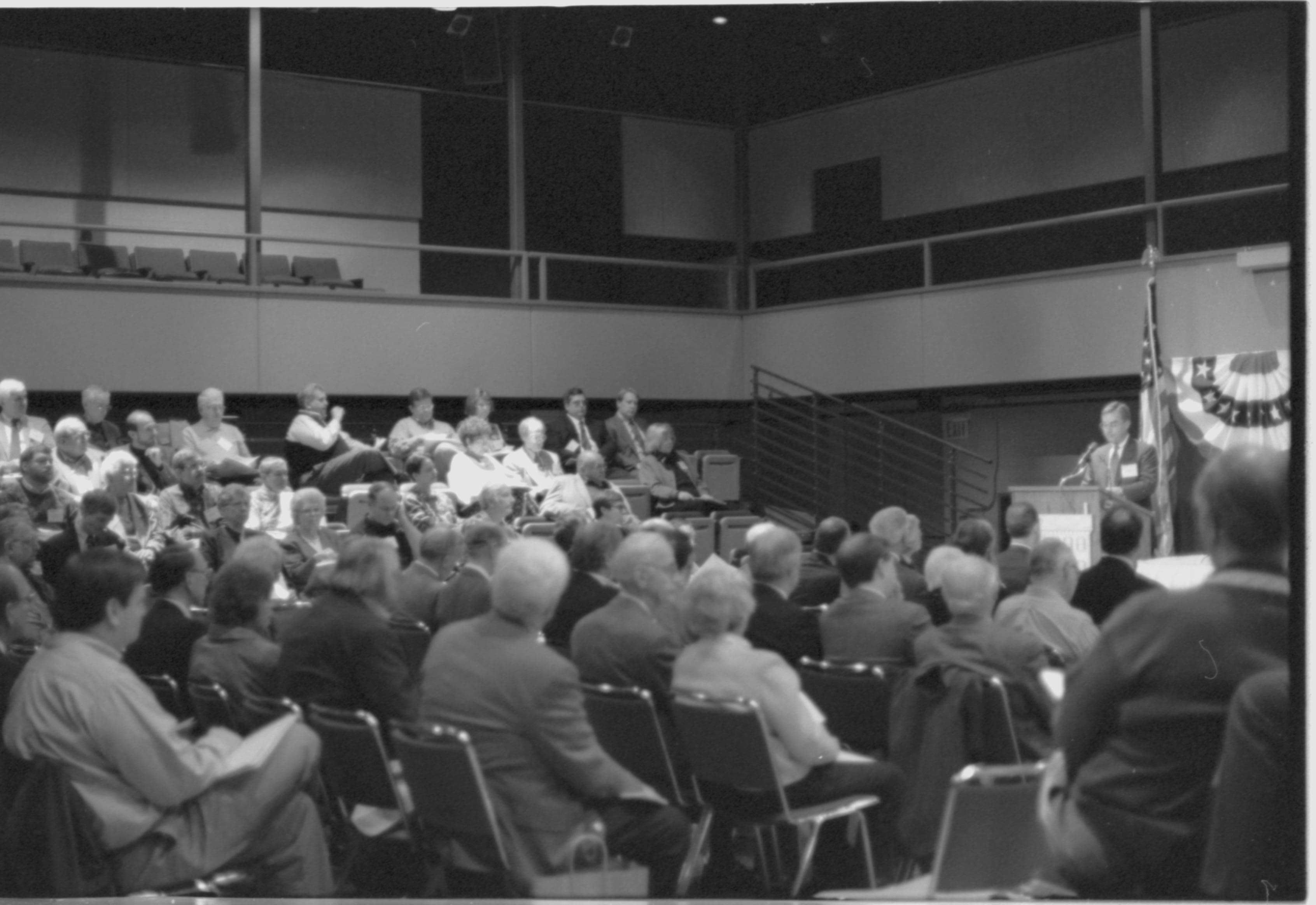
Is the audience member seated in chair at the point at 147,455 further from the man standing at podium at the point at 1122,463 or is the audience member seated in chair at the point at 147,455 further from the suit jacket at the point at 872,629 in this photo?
the man standing at podium at the point at 1122,463

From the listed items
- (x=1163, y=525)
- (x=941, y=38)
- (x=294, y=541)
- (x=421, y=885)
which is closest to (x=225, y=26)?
(x=294, y=541)

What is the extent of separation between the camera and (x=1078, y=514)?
14.1ft

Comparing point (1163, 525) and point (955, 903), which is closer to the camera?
point (955, 903)

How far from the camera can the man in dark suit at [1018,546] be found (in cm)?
386

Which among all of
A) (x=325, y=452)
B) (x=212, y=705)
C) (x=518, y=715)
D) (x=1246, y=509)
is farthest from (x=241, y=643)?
(x=1246, y=509)

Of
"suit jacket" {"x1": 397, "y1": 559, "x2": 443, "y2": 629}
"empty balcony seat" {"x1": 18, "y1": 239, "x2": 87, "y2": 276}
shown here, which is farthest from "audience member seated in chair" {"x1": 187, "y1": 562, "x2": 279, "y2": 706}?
"empty balcony seat" {"x1": 18, "y1": 239, "x2": 87, "y2": 276}

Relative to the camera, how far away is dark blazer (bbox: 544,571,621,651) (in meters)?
3.46

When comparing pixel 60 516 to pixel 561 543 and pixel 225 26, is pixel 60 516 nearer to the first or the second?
pixel 561 543

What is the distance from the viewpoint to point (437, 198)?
24.4 feet

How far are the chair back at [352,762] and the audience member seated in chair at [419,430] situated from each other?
1.26 metres

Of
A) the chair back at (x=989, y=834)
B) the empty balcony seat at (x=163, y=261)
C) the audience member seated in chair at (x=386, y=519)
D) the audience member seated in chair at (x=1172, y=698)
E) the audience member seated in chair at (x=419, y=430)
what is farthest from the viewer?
the empty balcony seat at (x=163, y=261)

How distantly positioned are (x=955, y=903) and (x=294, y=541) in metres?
2.02

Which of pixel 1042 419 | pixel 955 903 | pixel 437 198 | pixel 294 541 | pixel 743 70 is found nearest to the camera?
pixel 955 903

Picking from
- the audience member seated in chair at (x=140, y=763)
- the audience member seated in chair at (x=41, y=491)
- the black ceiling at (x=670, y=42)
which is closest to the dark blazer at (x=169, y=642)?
the audience member seated in chair at (x=140, y=763)
